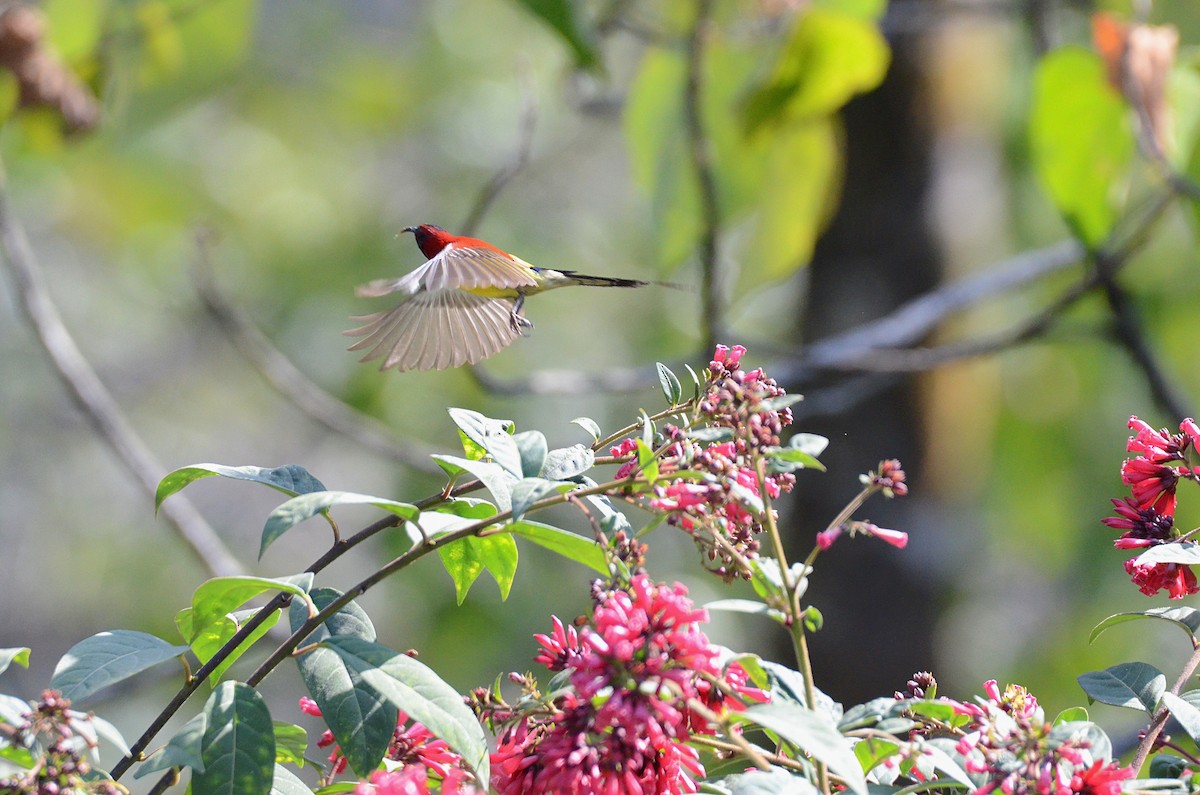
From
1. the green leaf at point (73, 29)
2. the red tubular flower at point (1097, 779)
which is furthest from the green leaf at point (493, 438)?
the green leaf at point (73, 29)

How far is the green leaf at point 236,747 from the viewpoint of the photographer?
60 cm

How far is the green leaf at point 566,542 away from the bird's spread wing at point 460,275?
36 cm

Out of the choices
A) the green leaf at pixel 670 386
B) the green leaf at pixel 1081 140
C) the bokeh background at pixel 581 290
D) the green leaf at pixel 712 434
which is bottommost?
the bokeh background at pixel 581 290

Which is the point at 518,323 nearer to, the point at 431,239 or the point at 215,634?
the point at 431,239

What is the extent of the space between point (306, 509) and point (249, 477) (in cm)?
8

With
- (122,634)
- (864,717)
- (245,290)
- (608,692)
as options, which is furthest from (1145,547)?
(245,290)

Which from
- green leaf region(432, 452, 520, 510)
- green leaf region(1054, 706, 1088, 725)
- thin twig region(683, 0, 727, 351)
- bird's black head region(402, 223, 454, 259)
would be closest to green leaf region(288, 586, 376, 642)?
green leaf region(432, 452, 520, 510)

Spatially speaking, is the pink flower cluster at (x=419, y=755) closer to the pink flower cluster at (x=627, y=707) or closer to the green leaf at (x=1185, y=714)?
the pink flower cluster at (x=627, y=707)

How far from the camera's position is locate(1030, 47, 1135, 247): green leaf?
6.46 feet

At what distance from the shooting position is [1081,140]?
2.00 meters

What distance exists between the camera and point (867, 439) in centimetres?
273

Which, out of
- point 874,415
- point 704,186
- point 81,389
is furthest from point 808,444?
point 874,415

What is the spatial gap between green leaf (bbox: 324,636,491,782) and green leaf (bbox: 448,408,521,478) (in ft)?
0.39

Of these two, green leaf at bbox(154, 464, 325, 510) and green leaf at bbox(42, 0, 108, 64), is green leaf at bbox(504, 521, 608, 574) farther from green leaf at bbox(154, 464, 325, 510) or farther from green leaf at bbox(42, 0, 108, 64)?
green leaf at bbox(42, 0, 108, 64)
